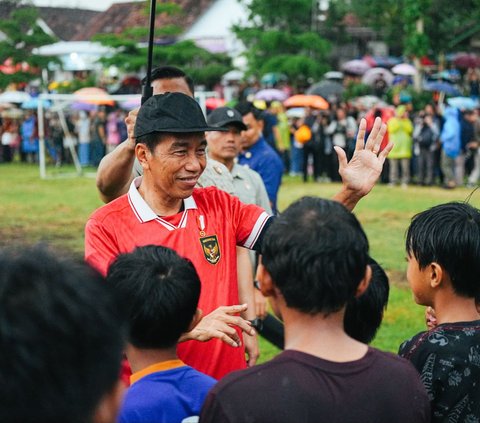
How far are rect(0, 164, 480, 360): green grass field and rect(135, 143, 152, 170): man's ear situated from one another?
3679mm

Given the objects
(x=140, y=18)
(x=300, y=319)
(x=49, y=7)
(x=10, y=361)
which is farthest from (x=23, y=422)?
(x=49, y=7)

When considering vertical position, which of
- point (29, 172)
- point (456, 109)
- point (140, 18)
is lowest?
point (29, 172)

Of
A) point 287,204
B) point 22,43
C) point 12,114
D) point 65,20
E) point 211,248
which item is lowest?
point 287,204

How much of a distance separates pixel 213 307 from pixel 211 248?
0.25 metres

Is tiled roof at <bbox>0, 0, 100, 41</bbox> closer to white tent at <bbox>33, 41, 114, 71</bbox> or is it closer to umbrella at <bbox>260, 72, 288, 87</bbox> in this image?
white tent at <bbox>33, 41, 114, 71</bbox>

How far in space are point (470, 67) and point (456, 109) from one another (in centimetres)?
1776

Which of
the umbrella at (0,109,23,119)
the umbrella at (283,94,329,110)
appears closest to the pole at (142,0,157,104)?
the umbrella at (283,94,329,110)

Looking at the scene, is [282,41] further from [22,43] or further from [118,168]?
[118,168]

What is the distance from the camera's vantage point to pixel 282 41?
116 ft

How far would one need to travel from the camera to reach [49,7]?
6500 centimetres

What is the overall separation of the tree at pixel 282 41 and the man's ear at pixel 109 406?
107 feet

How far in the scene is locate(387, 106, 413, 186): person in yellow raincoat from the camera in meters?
20.4

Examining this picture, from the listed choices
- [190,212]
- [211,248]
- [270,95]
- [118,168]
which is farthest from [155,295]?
[270,95]

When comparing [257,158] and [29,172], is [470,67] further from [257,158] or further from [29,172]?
[257,158]
